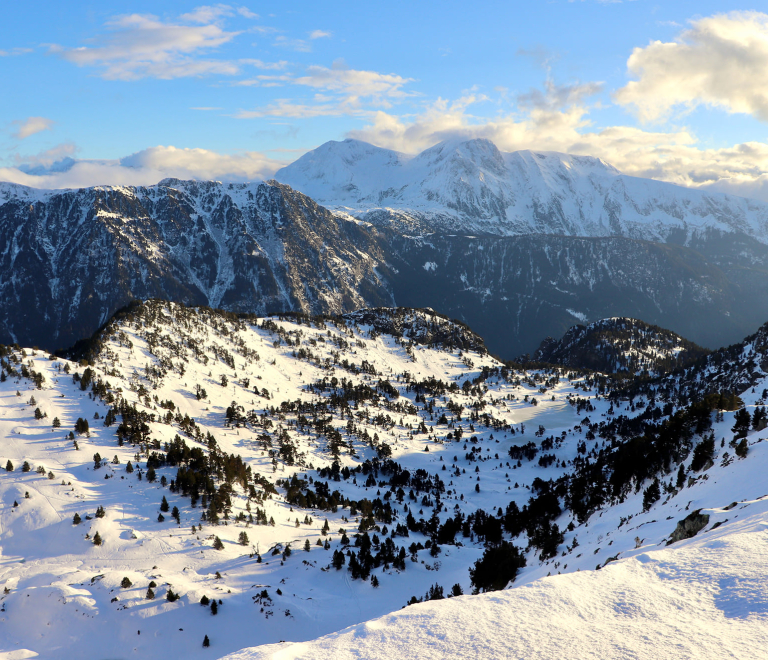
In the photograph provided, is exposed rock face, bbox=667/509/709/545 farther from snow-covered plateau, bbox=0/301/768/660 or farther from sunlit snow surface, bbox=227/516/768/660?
sunlit snow surface, bbox=227/516/768/660

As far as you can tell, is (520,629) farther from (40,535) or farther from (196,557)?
(40,535)

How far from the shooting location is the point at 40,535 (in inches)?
3425

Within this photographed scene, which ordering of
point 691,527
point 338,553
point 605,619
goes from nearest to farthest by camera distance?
point 605,619, point 691,527, point 338,553

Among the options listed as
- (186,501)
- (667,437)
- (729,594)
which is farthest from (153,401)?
(729,594)

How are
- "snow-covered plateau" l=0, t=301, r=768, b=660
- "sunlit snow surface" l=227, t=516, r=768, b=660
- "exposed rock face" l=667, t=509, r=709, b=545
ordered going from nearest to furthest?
"sunlit snow surface" l=227, t=516, r=768, b=660
"snow-covered plateau" l=0, t=301, r=768, b=660
"exposed rock face" l=667, t=509, r=709, b=545

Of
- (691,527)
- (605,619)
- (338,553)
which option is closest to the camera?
(605,619)

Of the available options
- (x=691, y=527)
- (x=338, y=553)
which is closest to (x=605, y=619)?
(x=691, y=527)

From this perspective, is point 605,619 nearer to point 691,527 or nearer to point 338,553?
point 691,527

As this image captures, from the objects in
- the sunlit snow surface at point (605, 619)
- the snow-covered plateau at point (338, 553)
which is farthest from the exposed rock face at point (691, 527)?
the sunlit snow surface at point (605, 619)

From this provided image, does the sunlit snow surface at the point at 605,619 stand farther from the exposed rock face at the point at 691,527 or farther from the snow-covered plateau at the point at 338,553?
the exposed rock face at the point at 691,527

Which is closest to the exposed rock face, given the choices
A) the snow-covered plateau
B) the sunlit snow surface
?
the snow-covered plateau

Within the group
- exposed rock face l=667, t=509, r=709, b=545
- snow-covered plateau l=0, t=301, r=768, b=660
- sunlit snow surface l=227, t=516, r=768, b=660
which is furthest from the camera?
exposed rock face l=667, t=509, r=709, b=545

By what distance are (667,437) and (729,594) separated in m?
89.7

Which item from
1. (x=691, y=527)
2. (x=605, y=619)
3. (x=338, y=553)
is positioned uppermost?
(x=605, y=619)
